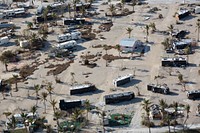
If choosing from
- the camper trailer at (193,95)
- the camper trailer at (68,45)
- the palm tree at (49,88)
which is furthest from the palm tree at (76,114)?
the camper trailer at (68,45)

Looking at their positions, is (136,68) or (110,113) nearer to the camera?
(110,113)

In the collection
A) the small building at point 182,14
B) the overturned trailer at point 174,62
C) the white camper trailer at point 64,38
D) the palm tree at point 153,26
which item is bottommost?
the overturned trailer at point 174,62

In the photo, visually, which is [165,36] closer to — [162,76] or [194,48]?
[194,48]

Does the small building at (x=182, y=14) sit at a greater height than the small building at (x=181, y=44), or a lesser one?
greater

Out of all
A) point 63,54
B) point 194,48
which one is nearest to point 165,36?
point 194,48

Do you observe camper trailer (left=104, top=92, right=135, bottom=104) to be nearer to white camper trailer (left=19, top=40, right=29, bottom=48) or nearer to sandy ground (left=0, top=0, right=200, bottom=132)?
sandy ground (left=0, top=0, right=200, bottom=132)

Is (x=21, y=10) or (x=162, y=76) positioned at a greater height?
(x=21, y=10)

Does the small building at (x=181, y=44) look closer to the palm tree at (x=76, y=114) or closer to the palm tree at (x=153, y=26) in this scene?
the palm tree at (x=153, y=26)
